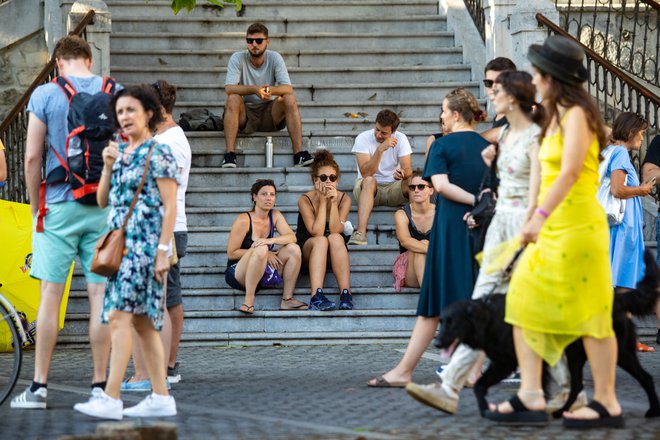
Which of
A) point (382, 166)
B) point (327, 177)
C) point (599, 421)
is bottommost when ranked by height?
point (599, 421)

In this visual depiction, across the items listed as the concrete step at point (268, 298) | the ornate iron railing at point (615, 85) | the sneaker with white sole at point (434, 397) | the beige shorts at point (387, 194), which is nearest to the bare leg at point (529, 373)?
the sneaker with white sole at point (434, 397)

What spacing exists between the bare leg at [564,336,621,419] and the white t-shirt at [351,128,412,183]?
21.8 ft

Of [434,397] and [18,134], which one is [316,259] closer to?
[18,134]

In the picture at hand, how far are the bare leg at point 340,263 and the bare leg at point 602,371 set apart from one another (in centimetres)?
510

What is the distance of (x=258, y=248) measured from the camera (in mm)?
11750

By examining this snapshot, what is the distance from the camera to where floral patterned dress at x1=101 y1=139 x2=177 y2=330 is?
24.5 ft

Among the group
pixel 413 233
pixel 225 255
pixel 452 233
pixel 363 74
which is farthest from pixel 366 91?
pixel 452 233

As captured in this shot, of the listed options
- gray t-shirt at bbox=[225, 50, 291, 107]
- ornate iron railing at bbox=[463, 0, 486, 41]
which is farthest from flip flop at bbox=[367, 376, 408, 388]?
ornate iron railing at bbox=[463, 0, 486, 41]

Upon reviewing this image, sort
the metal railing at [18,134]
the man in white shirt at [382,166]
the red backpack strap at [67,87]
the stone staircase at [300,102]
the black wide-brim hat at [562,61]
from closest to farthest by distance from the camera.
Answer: the black wide-brim hat at [562,61] < the red backpack strap at [67,87] < the stone staircase at [300,102] < the man in white shirt at [382,166] < the metal railing at [18,134]

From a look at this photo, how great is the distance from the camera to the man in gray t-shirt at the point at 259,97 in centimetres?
1440

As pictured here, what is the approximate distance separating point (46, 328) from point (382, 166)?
6.12 metres

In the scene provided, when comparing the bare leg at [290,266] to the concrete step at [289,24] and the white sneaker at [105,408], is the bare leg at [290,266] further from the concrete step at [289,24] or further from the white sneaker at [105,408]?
the concrete step at [289,24]

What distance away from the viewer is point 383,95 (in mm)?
15977

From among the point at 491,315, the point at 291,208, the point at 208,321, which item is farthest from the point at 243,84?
the point at 491,315
